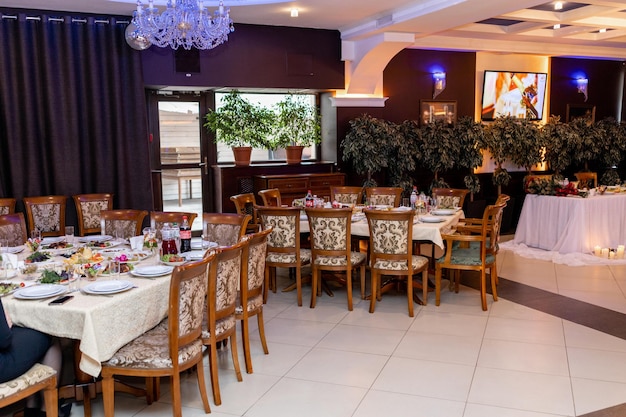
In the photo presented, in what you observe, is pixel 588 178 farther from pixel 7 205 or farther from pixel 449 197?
pixel 7 205

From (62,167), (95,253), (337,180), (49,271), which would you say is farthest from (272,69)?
(49,271)

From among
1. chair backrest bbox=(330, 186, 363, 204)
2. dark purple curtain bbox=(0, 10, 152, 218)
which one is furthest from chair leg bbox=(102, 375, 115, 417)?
chair backrest bbox=(330, 186, 363, 204)

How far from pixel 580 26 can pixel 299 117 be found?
4.65 metres

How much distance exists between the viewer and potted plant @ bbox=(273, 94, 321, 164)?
886 centimetres

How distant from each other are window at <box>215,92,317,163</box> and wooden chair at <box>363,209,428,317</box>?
13.4 feet

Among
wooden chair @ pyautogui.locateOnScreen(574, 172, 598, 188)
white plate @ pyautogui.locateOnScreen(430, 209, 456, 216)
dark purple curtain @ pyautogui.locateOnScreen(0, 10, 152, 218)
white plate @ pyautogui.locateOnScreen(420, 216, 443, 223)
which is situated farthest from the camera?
wooden chair @ pyautogui.locateOnScreen(574, 172, 598, 188)

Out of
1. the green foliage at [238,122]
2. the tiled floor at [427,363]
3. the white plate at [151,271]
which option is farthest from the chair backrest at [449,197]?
the white plate at [151,271]

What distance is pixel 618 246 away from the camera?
25.7 ft

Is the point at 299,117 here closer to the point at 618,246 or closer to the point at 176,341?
the point at 618,246

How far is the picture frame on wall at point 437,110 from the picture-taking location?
9.96m

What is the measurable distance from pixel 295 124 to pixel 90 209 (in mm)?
3422

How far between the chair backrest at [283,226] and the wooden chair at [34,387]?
9.24 feet

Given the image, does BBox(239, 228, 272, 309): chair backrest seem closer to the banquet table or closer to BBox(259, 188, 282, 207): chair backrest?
BBox(259, 188, 282, 207): chair backrest

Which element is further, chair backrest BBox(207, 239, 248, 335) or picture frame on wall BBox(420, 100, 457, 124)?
picture frame on wall BBox(420, 100, 457, 124)
